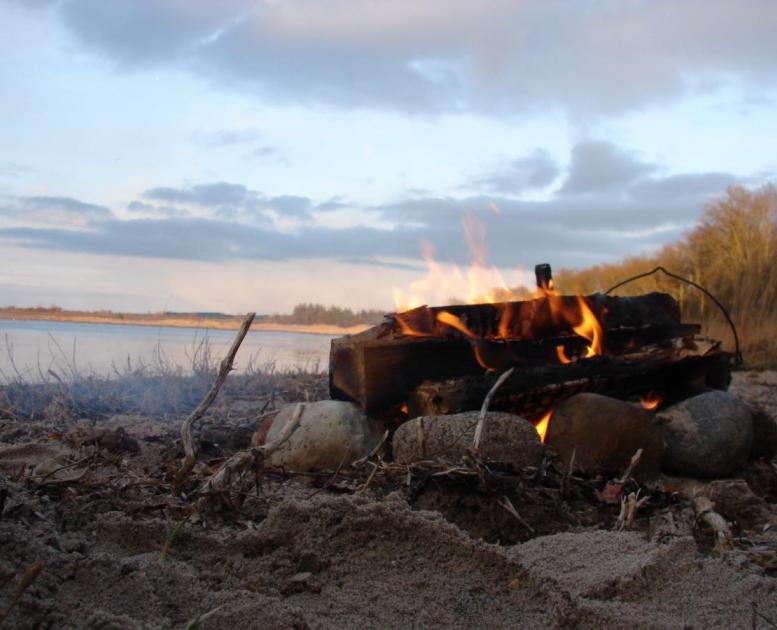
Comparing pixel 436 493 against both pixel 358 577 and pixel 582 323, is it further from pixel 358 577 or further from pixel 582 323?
pixel 582 323

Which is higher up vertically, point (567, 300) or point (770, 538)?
point (567, 300)

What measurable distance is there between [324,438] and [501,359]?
3.72 feet

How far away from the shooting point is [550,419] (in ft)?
13.0

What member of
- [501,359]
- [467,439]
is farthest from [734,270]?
[467,439]

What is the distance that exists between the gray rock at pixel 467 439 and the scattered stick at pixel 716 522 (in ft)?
2.42

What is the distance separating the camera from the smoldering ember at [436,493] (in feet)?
6.39

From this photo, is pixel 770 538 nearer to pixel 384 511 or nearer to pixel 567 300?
pixel 384 511

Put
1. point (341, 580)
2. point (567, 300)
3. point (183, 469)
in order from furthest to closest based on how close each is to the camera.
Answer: point (567, 300)
point (183, 469)
point (341, 580)

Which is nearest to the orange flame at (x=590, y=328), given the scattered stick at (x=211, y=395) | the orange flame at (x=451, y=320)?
the orange flame at (x=451, y=320)

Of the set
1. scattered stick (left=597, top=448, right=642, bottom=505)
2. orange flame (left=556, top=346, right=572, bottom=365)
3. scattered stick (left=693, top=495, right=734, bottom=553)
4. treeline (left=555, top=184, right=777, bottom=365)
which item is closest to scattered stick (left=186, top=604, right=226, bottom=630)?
scattered stick (left=693, top=495, right=734, bottom=553)

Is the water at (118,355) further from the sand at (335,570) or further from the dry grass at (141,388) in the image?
the sand at (335,570)

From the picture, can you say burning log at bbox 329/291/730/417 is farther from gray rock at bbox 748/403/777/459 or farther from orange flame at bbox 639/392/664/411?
gray rock at bbox 748/403/777/459

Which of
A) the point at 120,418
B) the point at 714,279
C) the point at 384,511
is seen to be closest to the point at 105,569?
the point at 384,511

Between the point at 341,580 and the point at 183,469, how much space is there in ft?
2.48
